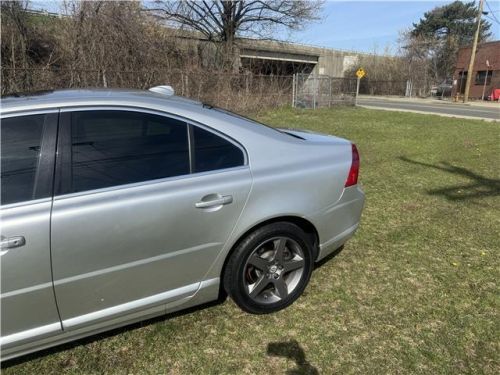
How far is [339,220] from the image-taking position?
321 centimetres

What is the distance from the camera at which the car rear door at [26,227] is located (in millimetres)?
2043

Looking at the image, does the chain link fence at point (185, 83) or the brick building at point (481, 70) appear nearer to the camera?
the chain link fence at point (185, 83)

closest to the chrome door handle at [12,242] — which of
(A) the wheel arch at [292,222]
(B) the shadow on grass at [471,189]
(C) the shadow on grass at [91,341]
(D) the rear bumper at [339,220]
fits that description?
(C) the shadow on grass at [91,341]

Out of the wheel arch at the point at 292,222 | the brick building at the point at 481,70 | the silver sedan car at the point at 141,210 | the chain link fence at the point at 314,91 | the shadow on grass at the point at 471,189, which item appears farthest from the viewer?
the brick building at the point at 481,70

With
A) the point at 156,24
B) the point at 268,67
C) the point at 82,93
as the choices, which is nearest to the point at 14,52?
the point at 156,24

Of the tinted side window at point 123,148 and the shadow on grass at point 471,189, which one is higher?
the tinted side window at point 123,148

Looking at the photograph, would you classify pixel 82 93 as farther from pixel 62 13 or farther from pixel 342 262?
pixel 62 13

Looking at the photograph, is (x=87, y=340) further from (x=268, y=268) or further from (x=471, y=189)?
(x=471, y=189)

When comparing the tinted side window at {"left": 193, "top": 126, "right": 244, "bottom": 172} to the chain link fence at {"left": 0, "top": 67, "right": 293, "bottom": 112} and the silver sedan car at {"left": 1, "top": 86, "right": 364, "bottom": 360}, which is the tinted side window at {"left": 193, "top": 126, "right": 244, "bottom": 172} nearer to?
the silver sedan car at {"left": 1, "top": 86, "right": 364, "bottom": 360}

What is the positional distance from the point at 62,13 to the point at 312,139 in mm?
14461

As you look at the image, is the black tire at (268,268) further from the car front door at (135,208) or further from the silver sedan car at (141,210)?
the car front door at (135,208)

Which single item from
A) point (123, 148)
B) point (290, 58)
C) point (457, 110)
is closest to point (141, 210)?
point (123, 148)

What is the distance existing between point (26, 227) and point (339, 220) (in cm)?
215

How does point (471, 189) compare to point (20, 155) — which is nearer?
point (20, 155)
